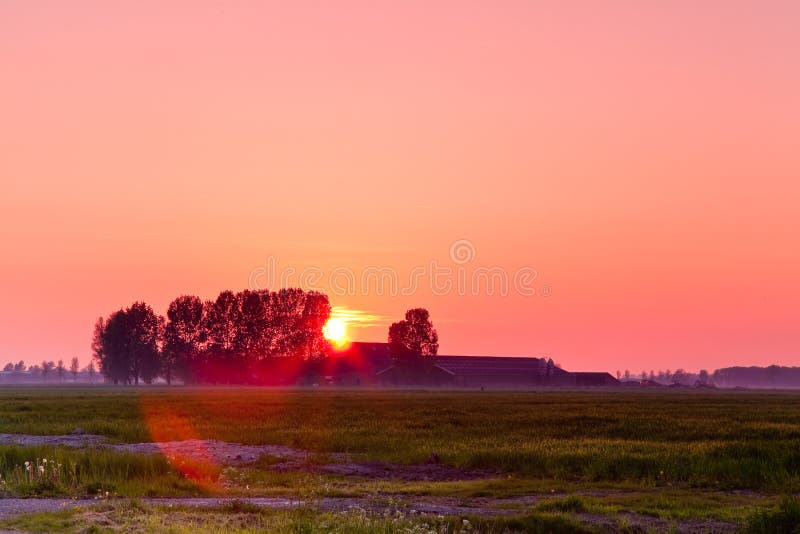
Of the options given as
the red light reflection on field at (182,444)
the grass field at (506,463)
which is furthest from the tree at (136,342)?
the grass field at (506,463)

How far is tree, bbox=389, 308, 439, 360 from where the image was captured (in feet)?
614

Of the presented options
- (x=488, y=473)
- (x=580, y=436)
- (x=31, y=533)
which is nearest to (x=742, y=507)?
(x=488, y=473)

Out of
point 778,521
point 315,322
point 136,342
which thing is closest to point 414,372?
point 315,322

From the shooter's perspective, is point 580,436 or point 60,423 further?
point 60,423

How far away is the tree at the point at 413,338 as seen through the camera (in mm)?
187125

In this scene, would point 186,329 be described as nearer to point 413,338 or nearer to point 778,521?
point 413,338

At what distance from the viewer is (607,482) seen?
29.4 meters

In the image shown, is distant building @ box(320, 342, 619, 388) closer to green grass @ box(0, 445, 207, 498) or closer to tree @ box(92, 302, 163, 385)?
tree @ box(92, 302, 163, 385)

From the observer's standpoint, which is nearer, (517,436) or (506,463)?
(506,463)

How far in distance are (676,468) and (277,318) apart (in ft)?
467

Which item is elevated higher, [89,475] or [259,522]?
Answer: [259,522]

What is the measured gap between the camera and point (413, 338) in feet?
616

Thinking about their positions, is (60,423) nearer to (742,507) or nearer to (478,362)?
(742,507)

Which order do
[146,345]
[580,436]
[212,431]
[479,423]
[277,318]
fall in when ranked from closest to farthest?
[580,436] → [212,431] → [479,423] → [277,318] → [146,345]
